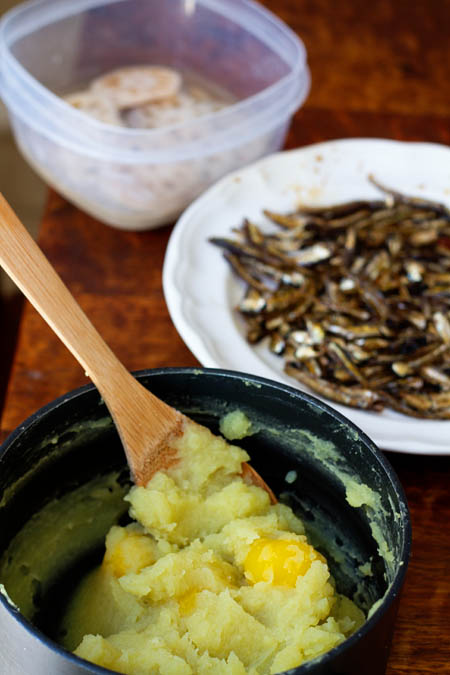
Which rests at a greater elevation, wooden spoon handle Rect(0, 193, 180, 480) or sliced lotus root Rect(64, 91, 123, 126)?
wooden spoon handle Rect(0, 193, 180, 480)

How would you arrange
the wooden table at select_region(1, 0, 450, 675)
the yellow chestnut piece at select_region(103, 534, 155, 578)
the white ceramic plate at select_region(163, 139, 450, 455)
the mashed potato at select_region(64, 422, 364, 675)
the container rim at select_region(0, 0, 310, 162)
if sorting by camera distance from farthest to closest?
the container rim at select_region(0, 0, 310, 162)
the white ceramic plate at select_region(163, 139, 450, 455)
the wooden table at select_region(1, 0, 450, 675)
the yellow chestnut piece at select_region(103, 534, 155, 578)
the mashed potato at select_region(64, 422, 364, 675)

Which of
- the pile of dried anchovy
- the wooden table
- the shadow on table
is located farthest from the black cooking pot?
the shadow on table

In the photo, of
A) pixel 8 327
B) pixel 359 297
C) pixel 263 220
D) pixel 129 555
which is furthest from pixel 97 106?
pixel 8 327

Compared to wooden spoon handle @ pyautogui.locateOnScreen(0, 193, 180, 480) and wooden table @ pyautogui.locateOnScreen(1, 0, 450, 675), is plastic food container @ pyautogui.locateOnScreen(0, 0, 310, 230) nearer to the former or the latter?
wooden table @ pyautogui.locateOnScreen(1, 0, 450, 675)

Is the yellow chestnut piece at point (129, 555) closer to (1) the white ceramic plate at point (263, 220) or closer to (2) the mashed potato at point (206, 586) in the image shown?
(2) the mashed potato at point (206, 586)

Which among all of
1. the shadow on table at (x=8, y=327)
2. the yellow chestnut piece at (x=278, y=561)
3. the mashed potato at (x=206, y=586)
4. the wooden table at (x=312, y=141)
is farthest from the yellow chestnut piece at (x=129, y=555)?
the shadow on table at (x=8, y=327)

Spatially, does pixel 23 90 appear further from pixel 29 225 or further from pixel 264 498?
pixel 29 225

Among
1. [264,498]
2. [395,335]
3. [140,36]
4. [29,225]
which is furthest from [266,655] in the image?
[29,225]
